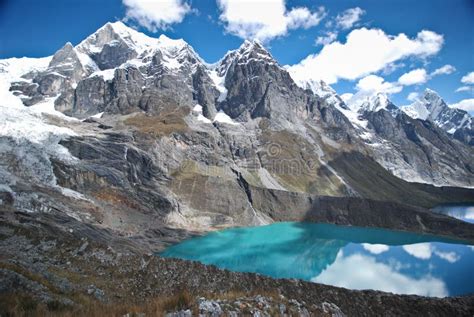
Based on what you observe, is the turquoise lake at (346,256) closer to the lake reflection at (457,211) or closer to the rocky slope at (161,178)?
the rocky slope at (161,178)

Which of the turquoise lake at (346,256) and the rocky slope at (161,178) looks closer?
the turquoise lake at (346,256)

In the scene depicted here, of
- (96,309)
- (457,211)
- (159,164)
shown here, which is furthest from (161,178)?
(457,211)

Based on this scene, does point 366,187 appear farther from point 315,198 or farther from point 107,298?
point 107,298

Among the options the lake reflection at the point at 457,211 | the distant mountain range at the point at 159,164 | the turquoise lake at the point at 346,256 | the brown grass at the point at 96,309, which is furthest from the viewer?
the lake reflection at the point at 457,211

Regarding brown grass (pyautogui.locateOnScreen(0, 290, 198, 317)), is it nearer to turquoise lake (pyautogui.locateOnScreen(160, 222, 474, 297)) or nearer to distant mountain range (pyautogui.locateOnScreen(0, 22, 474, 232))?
turquoise lake (pyautogui.locateOnScreen(160, 222, 474, 297))

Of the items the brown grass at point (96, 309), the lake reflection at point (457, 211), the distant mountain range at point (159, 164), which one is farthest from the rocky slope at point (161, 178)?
the lake reflection at point (457, 211)

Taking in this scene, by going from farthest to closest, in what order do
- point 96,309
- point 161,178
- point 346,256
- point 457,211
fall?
point 457,211 → point 161,178 → point 346,256 → point 96,309

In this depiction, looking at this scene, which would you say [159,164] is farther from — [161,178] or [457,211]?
[457,211]

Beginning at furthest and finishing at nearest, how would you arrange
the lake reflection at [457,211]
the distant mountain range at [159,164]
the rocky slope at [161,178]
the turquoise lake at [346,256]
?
the lake reflection at [457,211] → the distant mountain range at [159,164] → the rocky slope at [161,178] → the turquoise lake at [346,256]

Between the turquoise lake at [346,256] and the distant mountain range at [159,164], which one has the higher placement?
the distant mountain range at [159,164]
